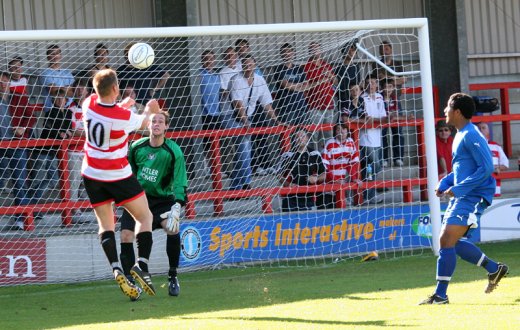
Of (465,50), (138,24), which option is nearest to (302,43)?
(138,24)

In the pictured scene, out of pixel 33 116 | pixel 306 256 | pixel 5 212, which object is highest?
pixel 33 116

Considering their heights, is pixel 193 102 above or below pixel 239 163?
above

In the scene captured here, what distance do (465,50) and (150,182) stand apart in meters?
9.01

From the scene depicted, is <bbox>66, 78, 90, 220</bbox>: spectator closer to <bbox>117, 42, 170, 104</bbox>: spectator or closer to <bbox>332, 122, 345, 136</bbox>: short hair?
<bbox>117, 42, 170, 104</bbox>: spectator

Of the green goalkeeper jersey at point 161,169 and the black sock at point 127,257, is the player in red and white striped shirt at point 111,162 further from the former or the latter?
the green goalkeeper jersey at point 161,169

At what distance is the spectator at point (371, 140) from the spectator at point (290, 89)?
0.85 metres

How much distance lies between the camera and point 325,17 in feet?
58.5

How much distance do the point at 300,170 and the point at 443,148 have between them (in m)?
2.59

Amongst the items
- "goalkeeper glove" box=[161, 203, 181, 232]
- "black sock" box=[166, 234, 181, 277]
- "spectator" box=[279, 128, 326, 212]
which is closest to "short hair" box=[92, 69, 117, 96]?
"goalkeeper glove" box=[161, 203, 181, 232]

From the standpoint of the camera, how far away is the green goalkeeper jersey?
10109 mm

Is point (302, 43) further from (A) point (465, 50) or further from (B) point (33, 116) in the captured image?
(A) point (465, 50)

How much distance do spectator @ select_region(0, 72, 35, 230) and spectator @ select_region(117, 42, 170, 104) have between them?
1.44 meters

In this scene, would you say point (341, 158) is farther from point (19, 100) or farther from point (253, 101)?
point (19, 100)

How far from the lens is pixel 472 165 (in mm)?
8438
